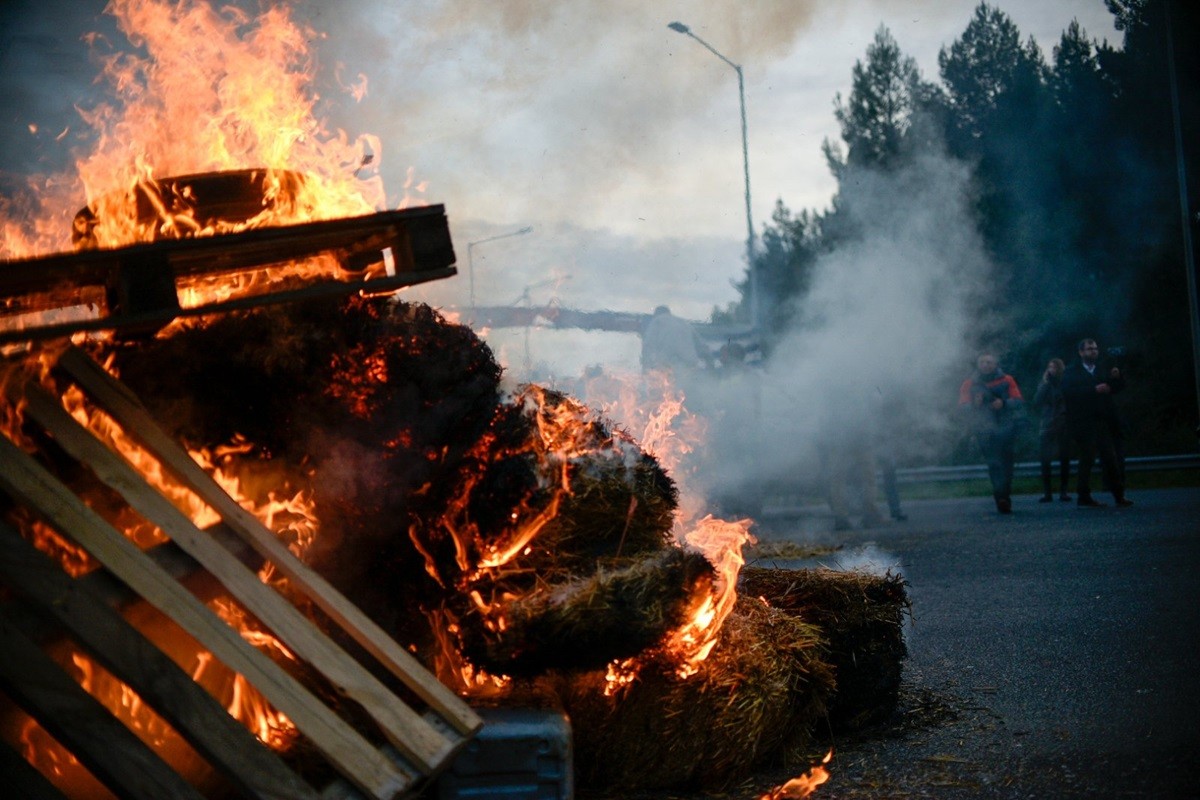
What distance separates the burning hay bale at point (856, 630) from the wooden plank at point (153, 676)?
250cm

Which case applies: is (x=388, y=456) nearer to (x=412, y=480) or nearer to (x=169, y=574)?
(x=412, y=480)

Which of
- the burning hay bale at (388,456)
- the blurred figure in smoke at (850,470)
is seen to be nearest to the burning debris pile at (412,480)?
the burning hay bale at (388,456)

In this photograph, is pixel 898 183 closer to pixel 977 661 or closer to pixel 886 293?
pixel 886 293

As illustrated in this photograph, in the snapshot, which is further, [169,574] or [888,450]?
[888,450]

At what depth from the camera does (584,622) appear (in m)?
3.41

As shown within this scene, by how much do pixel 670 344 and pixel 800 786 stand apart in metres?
9.45

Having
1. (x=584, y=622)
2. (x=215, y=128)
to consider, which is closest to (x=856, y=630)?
(x=584, y=622)

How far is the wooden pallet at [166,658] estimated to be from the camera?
106 inches

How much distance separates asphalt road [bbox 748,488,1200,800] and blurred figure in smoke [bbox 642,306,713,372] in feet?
12.7

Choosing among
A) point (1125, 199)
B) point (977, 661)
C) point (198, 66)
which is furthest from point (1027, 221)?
point (198, 66)

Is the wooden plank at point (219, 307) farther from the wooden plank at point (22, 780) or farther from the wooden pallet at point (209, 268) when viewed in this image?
the wooden plank at point (22, 780)

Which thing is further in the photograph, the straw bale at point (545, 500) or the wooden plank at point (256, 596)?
the straw bale at point (545, 500)

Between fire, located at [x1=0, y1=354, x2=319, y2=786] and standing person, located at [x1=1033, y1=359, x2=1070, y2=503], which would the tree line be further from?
fire, located at [x1=0, y1=354, x2=319, y2=786]

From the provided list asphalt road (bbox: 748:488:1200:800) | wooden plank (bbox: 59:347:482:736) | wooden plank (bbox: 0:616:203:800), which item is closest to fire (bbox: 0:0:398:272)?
wooden plank (bbox: 59:347:482:736)
